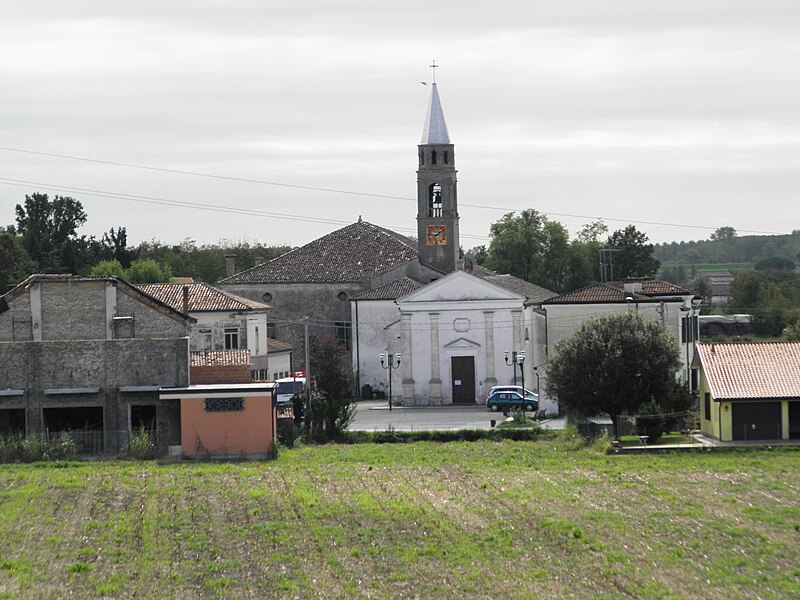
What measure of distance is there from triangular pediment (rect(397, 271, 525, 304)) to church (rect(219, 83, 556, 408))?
0.16 ft

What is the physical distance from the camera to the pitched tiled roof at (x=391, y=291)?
226 ft

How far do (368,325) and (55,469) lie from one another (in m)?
32.6

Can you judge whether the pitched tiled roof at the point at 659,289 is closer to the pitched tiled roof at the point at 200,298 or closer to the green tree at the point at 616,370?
the green tree at the point at 616,370

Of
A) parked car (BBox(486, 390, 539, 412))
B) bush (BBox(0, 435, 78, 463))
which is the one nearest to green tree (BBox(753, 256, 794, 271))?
parked car (BBox(486, 390, 539, 412))

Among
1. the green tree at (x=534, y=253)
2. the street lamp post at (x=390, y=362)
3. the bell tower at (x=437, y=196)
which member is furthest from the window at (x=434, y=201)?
the green tree at (x=534, y=253)

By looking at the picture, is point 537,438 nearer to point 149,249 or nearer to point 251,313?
point 251,313

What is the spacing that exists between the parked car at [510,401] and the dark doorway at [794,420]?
1597 cm

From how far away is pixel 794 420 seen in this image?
4284 centimetres

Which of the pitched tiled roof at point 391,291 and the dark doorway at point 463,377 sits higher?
the pitched tiled roof at point 391,291

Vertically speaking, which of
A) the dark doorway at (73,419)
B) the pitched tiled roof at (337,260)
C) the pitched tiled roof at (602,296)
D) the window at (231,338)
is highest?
the pitched tiled roof at (337,260)

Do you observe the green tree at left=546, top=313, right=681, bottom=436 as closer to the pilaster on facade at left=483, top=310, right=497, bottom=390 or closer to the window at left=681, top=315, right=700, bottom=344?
the pilaster on facade at left=483, top=310, right=497, bottom=390

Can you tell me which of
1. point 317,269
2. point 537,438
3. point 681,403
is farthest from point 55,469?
point 317,269

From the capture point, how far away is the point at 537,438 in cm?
4672

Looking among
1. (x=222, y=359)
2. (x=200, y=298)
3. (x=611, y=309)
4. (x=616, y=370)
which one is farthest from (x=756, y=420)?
(x=200, y=298)
